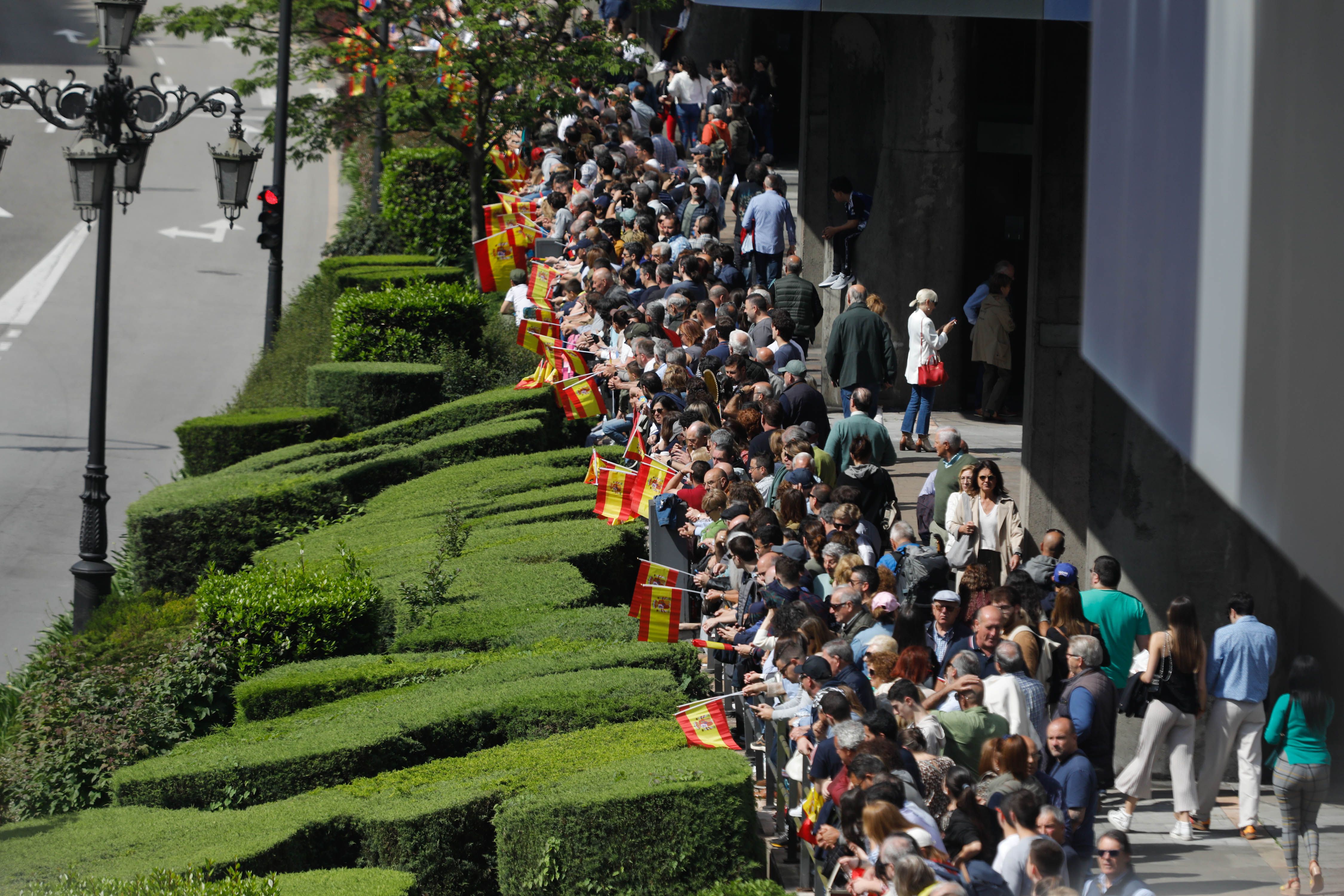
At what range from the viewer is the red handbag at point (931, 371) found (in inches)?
656

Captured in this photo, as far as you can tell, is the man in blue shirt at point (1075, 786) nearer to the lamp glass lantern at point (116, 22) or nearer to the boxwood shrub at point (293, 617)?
the boxwood shrub at point (293, 617)

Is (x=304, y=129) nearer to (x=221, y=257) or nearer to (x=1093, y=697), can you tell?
(x=221, y=257)

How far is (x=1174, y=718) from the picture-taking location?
34.3 ft

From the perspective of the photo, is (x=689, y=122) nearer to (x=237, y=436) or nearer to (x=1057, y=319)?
(x=237, y=436)

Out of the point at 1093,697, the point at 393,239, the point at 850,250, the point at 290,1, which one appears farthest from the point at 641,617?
the point at 393,239

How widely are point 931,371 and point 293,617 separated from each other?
6858 millimetres

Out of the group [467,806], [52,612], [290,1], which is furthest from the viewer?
[290,1]

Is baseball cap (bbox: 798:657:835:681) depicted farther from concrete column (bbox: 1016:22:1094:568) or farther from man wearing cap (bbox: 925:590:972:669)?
concrete column (bbox: 1016:22:1094:568)

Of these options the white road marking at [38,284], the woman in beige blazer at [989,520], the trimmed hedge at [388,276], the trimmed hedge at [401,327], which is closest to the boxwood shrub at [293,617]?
the woman in beige blazer at [989,520]

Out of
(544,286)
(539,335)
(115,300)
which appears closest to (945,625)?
(539,335)

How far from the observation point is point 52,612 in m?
19.5

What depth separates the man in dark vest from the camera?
9367 mm

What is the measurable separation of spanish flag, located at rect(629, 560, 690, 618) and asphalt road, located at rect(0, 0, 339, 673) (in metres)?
9.77

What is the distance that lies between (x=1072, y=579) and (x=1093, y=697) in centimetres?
115
